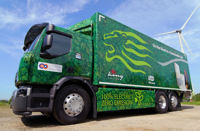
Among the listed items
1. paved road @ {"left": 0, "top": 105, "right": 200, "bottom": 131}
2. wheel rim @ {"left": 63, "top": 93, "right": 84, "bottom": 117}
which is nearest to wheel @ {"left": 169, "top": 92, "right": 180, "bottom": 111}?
paved road @ {"left": 0, "top": 105, "right": 200, "bottom": 131}

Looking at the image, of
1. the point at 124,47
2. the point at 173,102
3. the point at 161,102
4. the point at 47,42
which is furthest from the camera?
the point at 173,102

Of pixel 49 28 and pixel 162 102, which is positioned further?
pixel 162 102

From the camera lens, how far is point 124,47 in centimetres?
596

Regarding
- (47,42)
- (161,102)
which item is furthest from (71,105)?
(161,102)

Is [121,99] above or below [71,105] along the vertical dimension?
above

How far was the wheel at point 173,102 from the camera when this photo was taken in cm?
811

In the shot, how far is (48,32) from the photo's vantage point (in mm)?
4109

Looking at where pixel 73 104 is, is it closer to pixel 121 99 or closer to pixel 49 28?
pixel 121 99

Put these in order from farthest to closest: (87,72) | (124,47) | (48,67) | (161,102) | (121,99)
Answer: (161,102), (124,47), (121,99), (87,72), (48,67)

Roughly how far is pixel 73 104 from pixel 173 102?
623cm

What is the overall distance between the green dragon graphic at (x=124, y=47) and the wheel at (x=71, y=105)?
1.53m

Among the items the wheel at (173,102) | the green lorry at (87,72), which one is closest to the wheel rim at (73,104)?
the green lorry at (87,72)

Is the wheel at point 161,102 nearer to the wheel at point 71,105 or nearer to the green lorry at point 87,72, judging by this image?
the green lorry at point 87,72

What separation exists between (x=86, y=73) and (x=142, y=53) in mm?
3284
